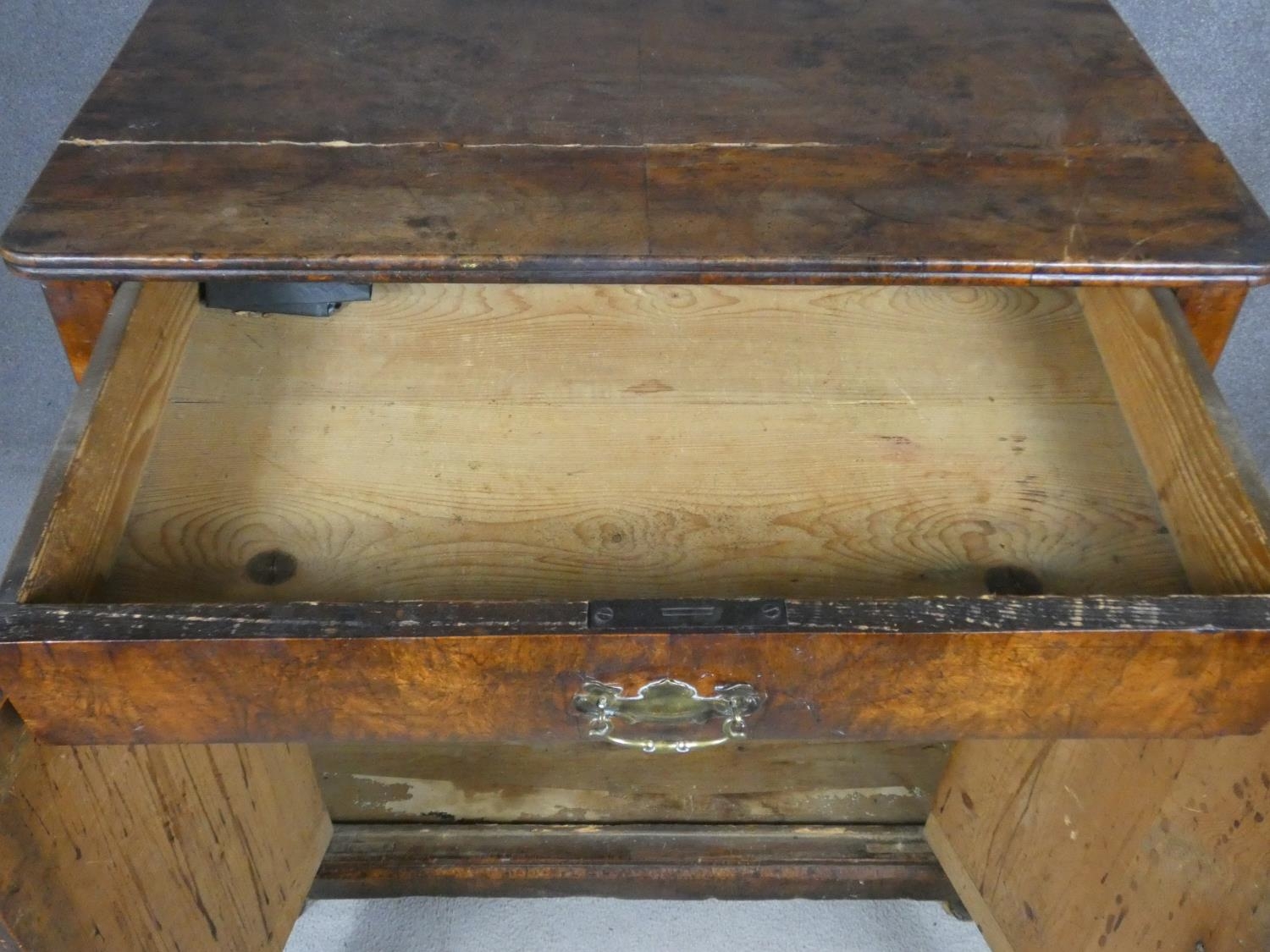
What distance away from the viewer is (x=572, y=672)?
62 cm

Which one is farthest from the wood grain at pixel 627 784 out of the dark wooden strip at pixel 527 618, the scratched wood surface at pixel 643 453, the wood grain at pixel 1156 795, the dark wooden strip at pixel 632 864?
the dark wooden strip at pixel 527 618

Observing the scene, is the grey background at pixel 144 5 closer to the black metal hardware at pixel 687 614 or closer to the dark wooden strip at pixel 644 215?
the dark wooden strip at pixel 644 215

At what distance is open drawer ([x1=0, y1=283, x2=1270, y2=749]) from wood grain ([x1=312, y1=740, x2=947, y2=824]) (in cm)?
47

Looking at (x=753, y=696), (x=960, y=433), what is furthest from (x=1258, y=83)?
(x=753, y=696)

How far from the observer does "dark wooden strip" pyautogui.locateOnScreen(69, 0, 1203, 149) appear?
31.3 inches

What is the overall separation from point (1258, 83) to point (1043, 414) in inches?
25.4

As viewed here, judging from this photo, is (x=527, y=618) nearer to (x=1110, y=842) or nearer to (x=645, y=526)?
(x=645, y=526)

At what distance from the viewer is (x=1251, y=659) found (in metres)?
0.61

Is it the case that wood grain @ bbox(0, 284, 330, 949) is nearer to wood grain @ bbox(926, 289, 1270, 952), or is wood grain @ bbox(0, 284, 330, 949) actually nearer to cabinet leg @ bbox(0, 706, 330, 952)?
cabinet leg @ bbox(0, 706, 330, 952)

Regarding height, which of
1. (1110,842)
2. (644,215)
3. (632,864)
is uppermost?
(644,215)

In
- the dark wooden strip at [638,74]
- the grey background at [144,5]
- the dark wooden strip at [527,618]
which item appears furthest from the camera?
the grey background at [144,5]

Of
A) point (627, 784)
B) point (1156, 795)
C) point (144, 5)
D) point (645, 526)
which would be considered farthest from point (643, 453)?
point (144, 5)

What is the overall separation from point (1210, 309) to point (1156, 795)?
320mm

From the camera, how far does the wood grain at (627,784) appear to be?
119 cm
